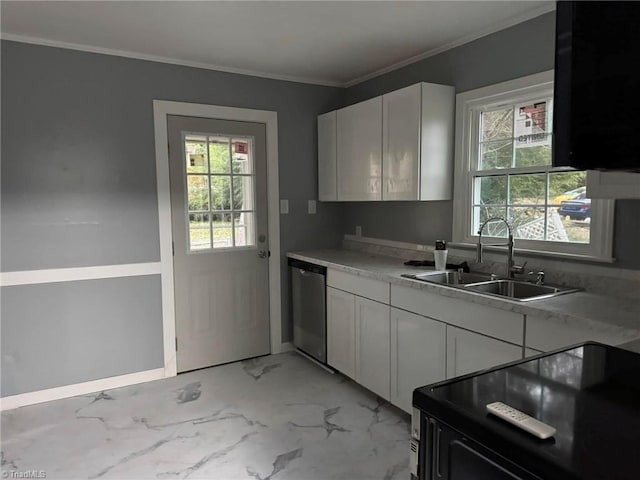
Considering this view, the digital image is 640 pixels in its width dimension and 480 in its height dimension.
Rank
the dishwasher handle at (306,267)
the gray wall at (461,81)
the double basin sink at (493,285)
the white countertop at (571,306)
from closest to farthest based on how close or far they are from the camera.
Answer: the white countertop at (571,306) → the gray wall at (461,81) → the double basin sink at (493,285) → the dishwasher handle at (306,267)

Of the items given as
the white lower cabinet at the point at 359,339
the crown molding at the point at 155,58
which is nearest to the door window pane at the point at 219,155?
the crown molding at the point at 155,58

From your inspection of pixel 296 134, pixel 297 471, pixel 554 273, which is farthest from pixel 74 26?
pixel 554 273

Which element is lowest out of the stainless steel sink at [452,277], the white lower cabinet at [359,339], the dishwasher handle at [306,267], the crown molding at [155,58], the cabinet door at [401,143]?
the white lower cabinet at [359,339]

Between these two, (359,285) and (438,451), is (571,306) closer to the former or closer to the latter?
(438,451)

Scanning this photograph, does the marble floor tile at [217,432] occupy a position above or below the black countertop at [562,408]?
below

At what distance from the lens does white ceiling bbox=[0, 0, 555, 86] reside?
2447 mm

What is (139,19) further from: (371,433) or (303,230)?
(371,433)

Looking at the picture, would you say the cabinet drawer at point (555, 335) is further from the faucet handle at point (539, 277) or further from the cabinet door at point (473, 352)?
the faucet handle at point (539, 277)

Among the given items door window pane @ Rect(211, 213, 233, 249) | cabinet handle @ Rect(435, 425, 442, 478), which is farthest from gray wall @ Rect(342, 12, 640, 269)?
cabinet handle @ Rect(435, 425, 442, 478)

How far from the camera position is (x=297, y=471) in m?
2.28

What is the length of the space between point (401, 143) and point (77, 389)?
2836 millimetres

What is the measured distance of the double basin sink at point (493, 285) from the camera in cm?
235

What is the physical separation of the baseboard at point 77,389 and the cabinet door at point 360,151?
6.72 ft

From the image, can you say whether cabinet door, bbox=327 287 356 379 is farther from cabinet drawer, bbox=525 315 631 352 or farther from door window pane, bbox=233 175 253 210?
cabinet drawer, bbox=525 315 631 352
